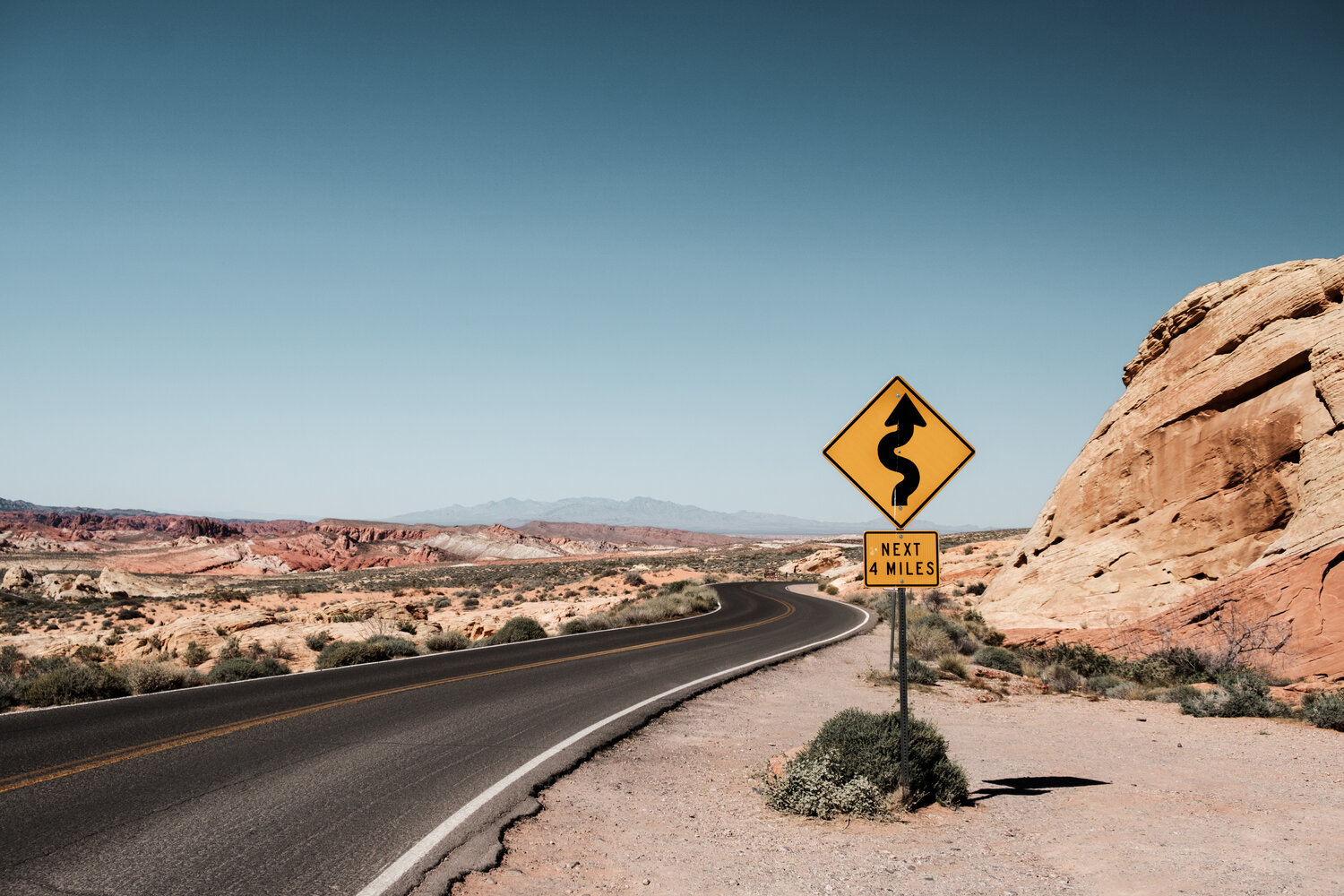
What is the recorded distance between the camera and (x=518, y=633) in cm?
2033

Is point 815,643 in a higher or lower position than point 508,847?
lower

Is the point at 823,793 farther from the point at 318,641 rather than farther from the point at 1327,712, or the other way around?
the point at 318,641

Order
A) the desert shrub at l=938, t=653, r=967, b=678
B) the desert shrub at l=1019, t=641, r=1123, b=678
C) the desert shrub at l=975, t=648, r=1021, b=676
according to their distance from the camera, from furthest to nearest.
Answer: the desert shrub at l=975, t=648, r=1021, b=676, the desert shrub at l=938, t=653, r=967, b=678, the desert shrub at l=1019, t=641, r=1123, b=678

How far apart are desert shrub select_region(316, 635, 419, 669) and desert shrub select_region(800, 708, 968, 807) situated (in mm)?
11531

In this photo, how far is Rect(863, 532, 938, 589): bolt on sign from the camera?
20.0ft

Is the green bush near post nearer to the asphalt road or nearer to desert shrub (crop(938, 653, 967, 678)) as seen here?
the asphalt road

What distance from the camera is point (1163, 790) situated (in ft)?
23.2

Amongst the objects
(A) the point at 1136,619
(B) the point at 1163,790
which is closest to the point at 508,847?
(B) the point at 1163,790

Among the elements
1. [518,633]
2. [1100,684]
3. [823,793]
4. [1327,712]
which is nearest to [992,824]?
[823,793]

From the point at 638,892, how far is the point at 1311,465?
15311mm

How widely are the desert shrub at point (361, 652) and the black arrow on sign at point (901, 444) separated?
1264cm

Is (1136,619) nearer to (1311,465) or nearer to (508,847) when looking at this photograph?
(1311,465)

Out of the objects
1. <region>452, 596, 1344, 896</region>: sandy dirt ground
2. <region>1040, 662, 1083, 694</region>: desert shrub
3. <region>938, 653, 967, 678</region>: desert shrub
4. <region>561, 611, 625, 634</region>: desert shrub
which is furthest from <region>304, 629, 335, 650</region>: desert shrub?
<region>1040, 662, 1083, 694</region>: desert shrub

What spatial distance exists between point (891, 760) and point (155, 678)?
11807 mm
